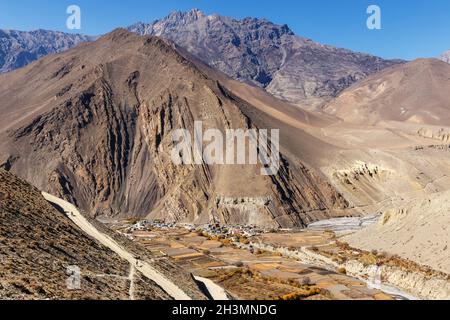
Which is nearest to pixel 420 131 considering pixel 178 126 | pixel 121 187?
pixel 178 126

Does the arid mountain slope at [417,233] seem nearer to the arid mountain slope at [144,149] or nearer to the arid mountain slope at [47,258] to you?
the arid mountain slope at [144,149]

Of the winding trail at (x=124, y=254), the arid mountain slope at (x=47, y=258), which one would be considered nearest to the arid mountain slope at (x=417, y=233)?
the winding trail at (x=124, y=254)

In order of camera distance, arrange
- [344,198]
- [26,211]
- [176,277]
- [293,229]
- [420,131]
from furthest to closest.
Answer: [420,131] < [344,198] < [293,229] < [176,277] < [26,211]

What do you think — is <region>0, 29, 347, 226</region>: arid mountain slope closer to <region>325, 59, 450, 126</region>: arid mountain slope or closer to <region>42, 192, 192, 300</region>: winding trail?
<region>42, 192, 192, 300</region>: winding trail

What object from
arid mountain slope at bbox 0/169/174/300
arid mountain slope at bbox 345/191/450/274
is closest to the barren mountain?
arid mountain slope at bbox 0/169/174/300

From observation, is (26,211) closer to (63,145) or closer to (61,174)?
(61,174)
